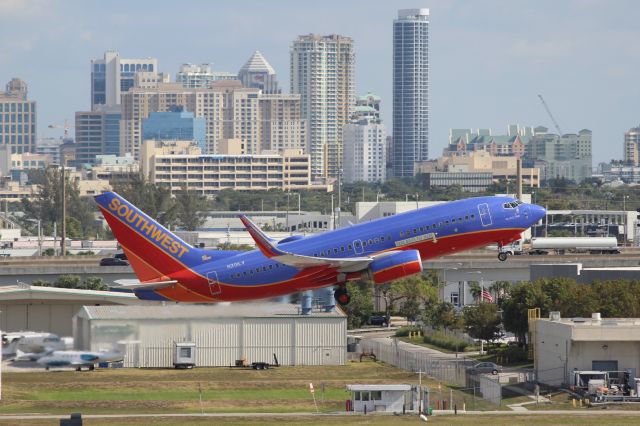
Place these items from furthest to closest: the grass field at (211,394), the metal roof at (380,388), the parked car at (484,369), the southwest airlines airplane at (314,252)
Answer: the parked car at (484,369) < the metal roof at (380,388) < the southwest airlines airplane at (314,252) < the grass field at (211,394)

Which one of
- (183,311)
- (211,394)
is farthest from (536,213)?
(211,394)

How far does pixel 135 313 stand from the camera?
11512cm

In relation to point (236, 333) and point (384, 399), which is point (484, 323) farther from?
point (384, 399)

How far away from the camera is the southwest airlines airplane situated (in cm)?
10944

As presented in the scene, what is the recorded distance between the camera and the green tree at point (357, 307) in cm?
18600

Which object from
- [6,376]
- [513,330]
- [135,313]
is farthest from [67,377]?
[513,330]

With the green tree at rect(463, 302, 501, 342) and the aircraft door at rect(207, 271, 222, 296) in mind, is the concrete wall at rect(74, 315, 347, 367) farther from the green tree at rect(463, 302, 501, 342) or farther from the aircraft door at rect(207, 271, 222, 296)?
the green tree at rect(463, 302, 501, 342)

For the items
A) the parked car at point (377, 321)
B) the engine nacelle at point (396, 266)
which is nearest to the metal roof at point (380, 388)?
the engine nacelle at point (396, 266)

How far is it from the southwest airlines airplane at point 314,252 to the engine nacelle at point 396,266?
2.6 inches

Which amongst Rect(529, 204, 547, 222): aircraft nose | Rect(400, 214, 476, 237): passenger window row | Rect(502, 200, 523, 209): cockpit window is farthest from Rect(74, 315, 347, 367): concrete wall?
Rect(529, 204, 547, 222): aircraft nose

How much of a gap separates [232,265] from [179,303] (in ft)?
16.8

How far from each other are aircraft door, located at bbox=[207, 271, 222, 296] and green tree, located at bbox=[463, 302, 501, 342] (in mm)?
51631

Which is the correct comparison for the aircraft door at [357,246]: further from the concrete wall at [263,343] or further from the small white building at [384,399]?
the concrete wall at [263,343]

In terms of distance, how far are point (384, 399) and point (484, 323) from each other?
4869 cm
